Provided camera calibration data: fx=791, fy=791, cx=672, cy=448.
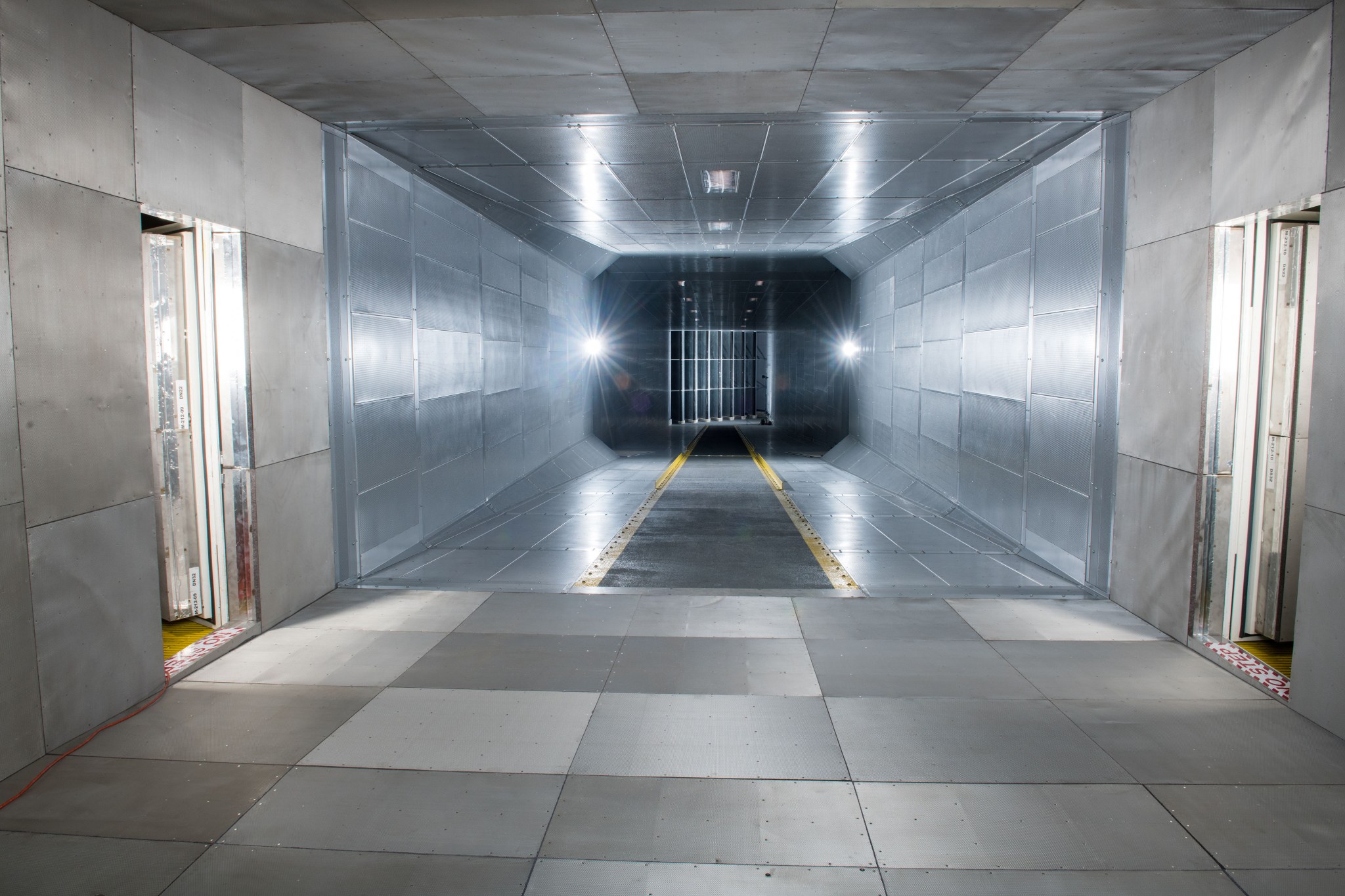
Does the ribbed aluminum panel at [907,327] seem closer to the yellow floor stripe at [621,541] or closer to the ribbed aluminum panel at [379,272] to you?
the yellow floor stripe at [621,541]

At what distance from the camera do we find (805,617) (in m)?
6.78

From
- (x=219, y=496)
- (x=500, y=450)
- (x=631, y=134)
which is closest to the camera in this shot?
(x=219, y=496)

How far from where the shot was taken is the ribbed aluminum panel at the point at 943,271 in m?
11.5

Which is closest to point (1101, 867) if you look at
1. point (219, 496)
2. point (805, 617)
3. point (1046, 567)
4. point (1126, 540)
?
point (805, 617)

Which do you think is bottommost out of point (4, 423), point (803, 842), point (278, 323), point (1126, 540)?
point (803, 842)

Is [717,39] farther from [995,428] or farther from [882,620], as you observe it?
[995,428]

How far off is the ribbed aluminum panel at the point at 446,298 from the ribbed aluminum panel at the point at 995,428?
6984mm

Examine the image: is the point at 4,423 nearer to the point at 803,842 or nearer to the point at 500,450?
the point at 803,842

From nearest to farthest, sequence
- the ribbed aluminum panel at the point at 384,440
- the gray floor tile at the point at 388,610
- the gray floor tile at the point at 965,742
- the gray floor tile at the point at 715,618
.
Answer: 1. the gray floor tile at the point at 965,742
2. the gray floor tile at the point at 715,618
3. the gray floor tile at the point at 388,610
4. the ribbed aluminum panel at the point at 384,440

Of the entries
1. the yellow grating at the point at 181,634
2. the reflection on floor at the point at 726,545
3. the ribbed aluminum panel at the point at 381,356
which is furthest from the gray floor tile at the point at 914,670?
the ribbed aluminum panel at the point at 381,356

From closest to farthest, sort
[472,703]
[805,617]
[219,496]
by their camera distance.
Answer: [472,703], [219,496], [805,617]

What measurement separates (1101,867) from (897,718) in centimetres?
152

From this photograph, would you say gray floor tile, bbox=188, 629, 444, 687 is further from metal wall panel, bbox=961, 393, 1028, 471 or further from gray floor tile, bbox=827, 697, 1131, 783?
metal wall panel, bbox=961, 393, 1028, 471

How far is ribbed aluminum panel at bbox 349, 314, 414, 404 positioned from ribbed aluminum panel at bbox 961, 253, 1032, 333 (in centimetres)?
697
